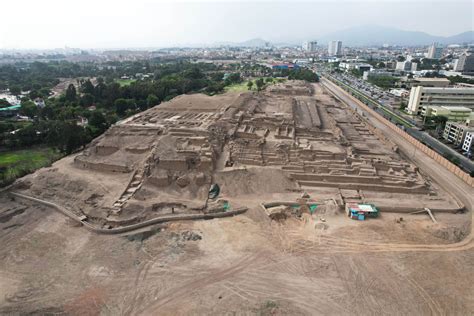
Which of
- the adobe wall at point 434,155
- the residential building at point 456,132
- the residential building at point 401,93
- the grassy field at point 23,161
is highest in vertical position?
the residential building at point 401,93

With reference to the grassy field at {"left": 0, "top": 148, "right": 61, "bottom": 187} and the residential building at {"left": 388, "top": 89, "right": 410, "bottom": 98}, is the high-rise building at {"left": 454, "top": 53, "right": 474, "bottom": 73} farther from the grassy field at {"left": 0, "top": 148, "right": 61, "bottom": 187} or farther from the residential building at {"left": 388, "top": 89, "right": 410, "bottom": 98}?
the grassy field at {"left": 0, "top": 148, "right": 61, "bottom": 187}

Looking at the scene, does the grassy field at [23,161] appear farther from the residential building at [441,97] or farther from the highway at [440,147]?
the residential building at [441,97]

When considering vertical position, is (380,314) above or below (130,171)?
below

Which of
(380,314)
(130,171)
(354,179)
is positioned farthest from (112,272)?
(354,179)

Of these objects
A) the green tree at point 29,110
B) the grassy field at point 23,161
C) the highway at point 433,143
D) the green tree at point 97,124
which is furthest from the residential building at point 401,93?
the green tree at point 29,110

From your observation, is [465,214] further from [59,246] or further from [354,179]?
[59,246]

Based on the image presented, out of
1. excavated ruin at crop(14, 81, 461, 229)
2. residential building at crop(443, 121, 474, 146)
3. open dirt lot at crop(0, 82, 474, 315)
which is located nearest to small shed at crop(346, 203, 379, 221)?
open dirt lot at crop(0, 82, 474, 315)
